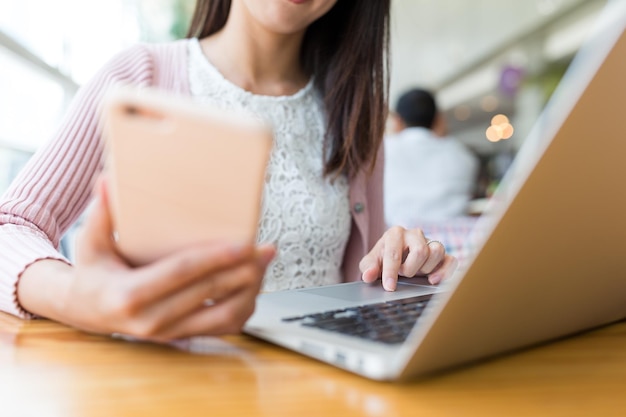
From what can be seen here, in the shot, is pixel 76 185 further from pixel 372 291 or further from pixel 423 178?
pixel 423 178

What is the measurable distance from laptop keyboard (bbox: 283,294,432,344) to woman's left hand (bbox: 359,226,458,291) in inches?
4.8

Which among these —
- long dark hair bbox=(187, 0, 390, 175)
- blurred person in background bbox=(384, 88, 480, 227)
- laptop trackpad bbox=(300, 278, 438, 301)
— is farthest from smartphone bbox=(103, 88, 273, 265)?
blurred person in background bbox=(384, 88, 480, 227)

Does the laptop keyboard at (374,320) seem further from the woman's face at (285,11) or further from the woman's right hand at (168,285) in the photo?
the woman's face at (285,11)

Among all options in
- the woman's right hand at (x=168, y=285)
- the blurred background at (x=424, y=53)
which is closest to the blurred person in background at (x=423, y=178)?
the blurred background at (x=424, y=53)

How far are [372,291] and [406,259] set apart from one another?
8 cm

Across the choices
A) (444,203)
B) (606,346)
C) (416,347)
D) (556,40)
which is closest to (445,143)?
(444,203)

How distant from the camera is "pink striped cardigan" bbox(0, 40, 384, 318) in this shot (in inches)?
20.4

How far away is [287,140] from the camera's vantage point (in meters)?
0.98

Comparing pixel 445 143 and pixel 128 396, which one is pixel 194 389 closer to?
pixel 128 396

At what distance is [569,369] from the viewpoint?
1.24 feet

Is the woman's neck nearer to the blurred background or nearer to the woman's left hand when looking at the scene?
the blurred background

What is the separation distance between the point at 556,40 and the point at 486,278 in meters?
5.46

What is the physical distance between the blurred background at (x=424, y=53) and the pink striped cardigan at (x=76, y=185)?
4 cm

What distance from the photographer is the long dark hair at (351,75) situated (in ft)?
3.26
